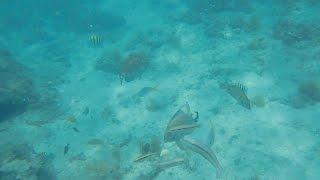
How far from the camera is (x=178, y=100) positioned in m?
10.9

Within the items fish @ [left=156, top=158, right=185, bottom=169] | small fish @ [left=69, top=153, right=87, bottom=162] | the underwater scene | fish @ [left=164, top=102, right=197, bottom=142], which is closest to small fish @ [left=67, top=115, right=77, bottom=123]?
the underwater scene

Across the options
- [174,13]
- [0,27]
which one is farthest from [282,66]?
[0,27]

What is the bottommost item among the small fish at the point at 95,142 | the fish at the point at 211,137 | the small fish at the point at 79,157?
the small fish at the point at 79,157

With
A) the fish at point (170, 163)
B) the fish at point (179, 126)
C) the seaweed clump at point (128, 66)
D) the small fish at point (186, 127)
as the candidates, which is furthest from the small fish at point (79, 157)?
the seaweed clump at point (128, 66)

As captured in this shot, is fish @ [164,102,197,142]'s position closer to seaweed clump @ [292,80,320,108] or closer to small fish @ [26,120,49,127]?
seaweed clump @ [292,80,320,108]

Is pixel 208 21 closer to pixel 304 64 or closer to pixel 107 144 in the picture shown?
pixel 304 64

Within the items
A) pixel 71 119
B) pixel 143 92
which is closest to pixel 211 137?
pixel 143 92

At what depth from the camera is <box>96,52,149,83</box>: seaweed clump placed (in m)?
13.2

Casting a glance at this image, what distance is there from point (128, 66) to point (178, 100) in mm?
3325

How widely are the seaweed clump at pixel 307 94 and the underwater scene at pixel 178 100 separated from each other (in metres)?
0.03

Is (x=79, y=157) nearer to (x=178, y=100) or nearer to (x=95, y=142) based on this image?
(x=95, y=142)

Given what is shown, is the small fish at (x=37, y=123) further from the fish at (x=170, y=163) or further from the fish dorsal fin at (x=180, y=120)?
the fish dorsal fin at (x=180, y=120)

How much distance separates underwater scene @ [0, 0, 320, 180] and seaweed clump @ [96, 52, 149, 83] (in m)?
0.06

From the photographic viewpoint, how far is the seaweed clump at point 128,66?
1319 centimetres
